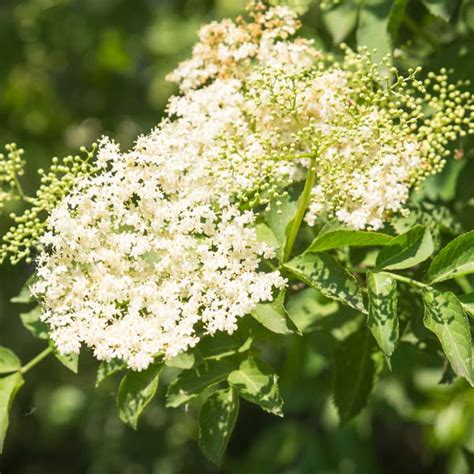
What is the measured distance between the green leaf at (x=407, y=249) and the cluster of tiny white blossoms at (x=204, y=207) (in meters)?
0.10

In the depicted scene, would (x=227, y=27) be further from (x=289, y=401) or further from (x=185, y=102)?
(x=289, y=401)

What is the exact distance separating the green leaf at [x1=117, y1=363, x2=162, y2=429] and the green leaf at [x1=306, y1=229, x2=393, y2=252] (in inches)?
25.8

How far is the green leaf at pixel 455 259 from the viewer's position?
2533 millimetres

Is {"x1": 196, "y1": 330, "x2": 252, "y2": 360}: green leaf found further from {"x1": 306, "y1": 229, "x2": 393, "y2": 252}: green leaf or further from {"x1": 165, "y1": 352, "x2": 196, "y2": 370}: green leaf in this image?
{"x1": 306, "y1": 229, "x2": 393, "y2": 252}: green leaf

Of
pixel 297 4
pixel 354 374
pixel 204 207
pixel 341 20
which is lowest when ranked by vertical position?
pixel 354 374

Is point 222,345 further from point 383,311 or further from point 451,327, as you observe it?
point 451,327

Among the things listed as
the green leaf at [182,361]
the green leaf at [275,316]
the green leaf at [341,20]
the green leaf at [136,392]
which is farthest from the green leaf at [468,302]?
the green leaf at [341,20]

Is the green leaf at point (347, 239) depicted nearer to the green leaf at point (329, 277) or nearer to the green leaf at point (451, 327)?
the green leaf at point (329, 277)

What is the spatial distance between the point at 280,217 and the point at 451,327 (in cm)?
67

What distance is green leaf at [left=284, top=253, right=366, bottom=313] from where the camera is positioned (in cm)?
247

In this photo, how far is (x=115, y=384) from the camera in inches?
260

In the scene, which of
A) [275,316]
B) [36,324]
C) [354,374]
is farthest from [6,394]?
[354,374]

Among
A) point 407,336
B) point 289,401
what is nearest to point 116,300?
point 407,336

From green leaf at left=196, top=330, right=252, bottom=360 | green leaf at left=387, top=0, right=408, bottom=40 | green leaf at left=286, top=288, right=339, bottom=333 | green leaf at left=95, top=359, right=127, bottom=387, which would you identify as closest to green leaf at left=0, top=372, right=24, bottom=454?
green leaf at left=95, top=359, right=127, bottom=387
